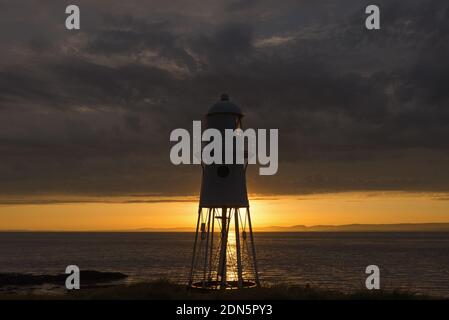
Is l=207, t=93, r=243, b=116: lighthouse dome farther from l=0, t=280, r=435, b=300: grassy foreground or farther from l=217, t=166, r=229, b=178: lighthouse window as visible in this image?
l=0, t=280, r=435, b=300: grassy foreground

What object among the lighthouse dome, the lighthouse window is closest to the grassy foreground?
Answer: the lighthouse window

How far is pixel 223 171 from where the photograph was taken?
27.4 meters

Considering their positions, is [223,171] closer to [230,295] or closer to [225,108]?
[225,108]

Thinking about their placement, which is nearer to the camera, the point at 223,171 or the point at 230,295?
the point at 230,295

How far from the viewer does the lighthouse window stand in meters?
27.4

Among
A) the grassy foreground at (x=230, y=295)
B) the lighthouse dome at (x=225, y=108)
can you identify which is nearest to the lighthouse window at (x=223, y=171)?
the lighthouse dome at (x=225, y=108)

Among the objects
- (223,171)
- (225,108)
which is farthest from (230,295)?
(225,108)
